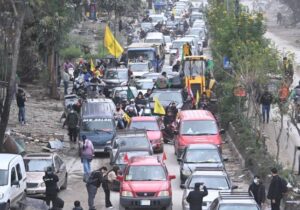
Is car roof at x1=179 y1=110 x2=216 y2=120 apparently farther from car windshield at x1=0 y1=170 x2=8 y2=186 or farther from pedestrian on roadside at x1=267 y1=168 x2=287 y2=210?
car windshield at x1=0 y1=170 x2=8 y2=186

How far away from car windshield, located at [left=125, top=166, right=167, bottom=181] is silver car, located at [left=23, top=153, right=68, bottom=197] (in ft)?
8.66

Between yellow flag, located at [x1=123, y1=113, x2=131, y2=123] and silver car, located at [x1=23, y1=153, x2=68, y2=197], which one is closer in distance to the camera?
silver car, located at [x1=23, y1=153, x2=68, y2=197]

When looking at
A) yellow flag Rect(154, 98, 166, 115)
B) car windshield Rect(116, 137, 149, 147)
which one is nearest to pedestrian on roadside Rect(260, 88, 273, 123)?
yellow flag Rect(154, 98, 166, 115)

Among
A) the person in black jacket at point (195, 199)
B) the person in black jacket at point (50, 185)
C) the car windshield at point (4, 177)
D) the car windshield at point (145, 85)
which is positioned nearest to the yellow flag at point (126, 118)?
the car windshield at point (145, 85)

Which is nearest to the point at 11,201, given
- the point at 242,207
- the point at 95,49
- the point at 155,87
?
the point at 242,207

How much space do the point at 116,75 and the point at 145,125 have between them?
52.3ft

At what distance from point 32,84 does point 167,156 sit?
18.4m

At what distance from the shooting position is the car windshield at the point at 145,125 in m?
39.9

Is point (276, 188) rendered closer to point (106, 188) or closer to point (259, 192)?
point (259, 192)

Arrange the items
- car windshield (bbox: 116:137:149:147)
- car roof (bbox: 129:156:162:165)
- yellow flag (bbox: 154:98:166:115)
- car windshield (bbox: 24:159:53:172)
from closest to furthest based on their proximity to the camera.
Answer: car roof (bbox: 129:156:162:165), car windshield (bbox: 24:159:53:172), car windshield (bbox: 116:137:149:147), yellow flag (bbox: 154:98:166:115)

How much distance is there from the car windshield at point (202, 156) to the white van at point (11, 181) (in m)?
6.56

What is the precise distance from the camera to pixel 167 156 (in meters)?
39.2

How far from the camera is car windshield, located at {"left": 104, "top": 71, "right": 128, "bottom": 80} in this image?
55.6 m

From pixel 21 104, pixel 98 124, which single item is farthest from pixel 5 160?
pixel 21 104
